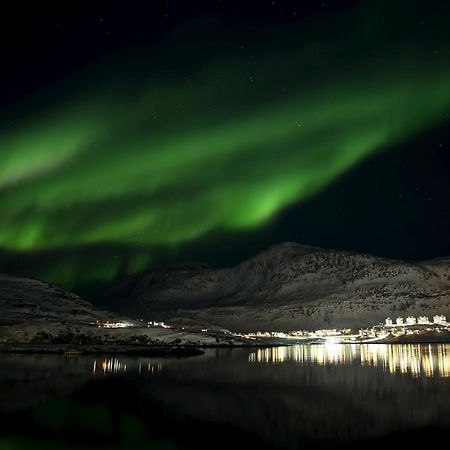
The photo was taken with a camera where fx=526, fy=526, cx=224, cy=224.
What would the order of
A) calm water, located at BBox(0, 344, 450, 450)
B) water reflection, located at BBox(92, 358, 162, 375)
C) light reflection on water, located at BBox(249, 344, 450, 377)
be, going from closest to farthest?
calm water, located at BBox(0, 344, 450, 450) → water reflection, located at BBox(92, 358, 162, 375) → light reflection on water, located at BBox(249, 344, 450, 377)

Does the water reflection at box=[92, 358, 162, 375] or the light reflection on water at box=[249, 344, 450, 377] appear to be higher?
the water reflection at box=[92, 358, 162, 375]

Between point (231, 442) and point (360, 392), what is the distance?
20726 millimetres

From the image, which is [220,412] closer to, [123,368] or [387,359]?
[123,368]

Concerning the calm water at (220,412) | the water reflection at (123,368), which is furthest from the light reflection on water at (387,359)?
the water reflection at (123,368)

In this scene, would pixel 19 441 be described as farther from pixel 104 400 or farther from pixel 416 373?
pixel 416 373

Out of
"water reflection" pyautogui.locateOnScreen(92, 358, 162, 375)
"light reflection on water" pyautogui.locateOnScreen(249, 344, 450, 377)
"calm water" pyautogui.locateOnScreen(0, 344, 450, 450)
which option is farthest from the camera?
"light reflection on water" pyautogui.locateOnScreen(249, 344, 450, 377)

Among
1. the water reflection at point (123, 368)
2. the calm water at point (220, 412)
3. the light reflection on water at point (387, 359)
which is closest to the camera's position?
the calm water at point (220, 412)

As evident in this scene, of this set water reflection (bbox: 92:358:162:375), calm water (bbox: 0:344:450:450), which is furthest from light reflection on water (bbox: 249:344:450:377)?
water reflection (bbox: 92:358:162:375)

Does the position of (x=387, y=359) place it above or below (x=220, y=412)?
below

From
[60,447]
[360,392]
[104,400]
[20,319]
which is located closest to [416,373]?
[360,392]

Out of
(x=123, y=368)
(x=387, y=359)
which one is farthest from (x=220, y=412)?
(x=387, y=359)

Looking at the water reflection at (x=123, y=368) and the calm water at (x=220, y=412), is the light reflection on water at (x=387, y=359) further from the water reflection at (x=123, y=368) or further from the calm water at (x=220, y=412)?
the water reflection at (x=123, y=368)

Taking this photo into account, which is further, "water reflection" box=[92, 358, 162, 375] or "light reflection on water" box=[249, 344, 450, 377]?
"light reflection on water" box=[249, 344, 450, 377]

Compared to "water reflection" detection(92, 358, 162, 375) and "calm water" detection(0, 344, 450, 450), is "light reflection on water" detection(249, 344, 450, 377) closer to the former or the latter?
"calm water" detection(0, 344, 450, 450)
